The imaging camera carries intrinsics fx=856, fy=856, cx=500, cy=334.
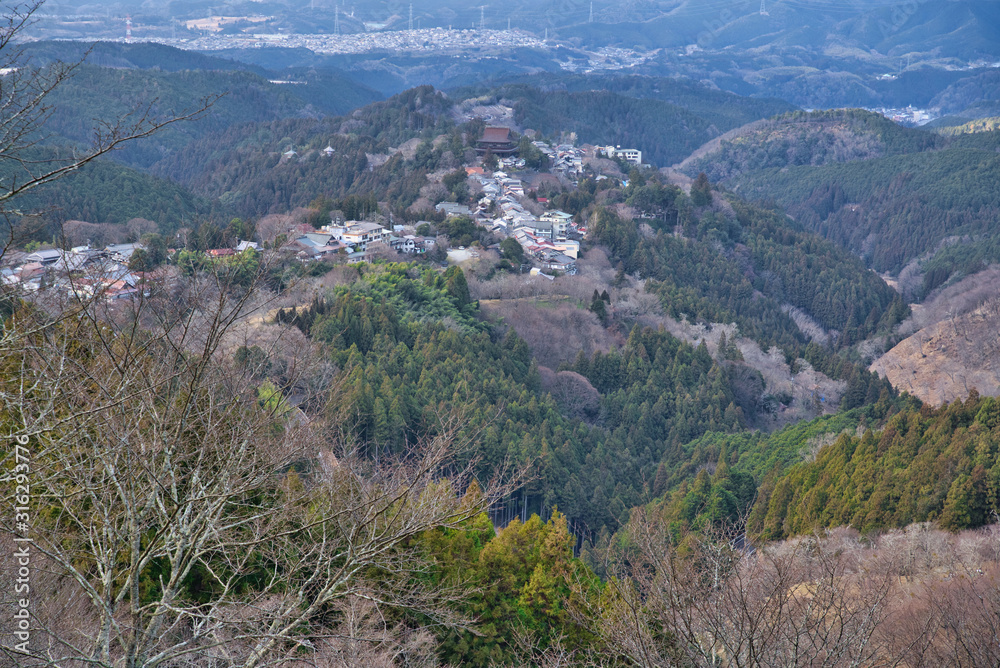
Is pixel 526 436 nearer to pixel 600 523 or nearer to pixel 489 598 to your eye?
pixel 600 523

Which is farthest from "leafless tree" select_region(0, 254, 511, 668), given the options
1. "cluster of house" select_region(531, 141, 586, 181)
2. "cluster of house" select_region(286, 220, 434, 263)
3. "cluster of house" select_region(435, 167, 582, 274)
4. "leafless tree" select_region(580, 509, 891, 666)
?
"cluster of house" select_region(531, 141, 586, 181)

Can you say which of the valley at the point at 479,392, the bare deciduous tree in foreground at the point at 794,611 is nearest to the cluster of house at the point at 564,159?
the valley at the point at 479,392

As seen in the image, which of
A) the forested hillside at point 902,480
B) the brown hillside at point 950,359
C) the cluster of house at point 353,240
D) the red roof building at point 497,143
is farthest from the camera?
the red roof building at point 497,143

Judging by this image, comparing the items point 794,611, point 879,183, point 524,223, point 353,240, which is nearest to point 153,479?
point 794,611

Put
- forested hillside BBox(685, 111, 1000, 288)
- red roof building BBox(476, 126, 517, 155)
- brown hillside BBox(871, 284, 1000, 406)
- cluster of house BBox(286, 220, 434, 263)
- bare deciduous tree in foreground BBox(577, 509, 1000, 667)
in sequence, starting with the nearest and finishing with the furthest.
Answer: bare deciduous tree in foreground BBox(577, 509, 1000, 667)
cluster of house BBox(286, 220, 434, 263)
brown hillside BBox(871, 284, 1000, 406)
red roof building BBox(476, 126, 517, 155)
forested hillside BBox(685, 111, 1000, 288)

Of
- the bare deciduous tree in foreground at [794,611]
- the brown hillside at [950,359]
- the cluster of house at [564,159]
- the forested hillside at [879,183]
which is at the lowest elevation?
the forested hillside at [879,183]

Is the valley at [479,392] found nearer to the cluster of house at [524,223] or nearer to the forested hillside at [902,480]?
the forested hillside at [902,480]

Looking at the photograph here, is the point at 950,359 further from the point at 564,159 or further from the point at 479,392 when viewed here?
the point at 564,159

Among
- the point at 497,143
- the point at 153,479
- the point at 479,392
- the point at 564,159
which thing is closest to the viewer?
the point at 153,479

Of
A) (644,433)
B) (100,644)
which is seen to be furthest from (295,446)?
(644,433)

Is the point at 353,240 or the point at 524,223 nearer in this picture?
the point at 353,240

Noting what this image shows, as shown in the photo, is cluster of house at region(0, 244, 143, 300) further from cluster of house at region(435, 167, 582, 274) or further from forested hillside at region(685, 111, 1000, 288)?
forested hillside at region(685, 111, 1000, 288)

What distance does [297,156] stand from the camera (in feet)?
286

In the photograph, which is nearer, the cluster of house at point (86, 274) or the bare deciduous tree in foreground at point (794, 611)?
the cluster of house at point (86, 274)
